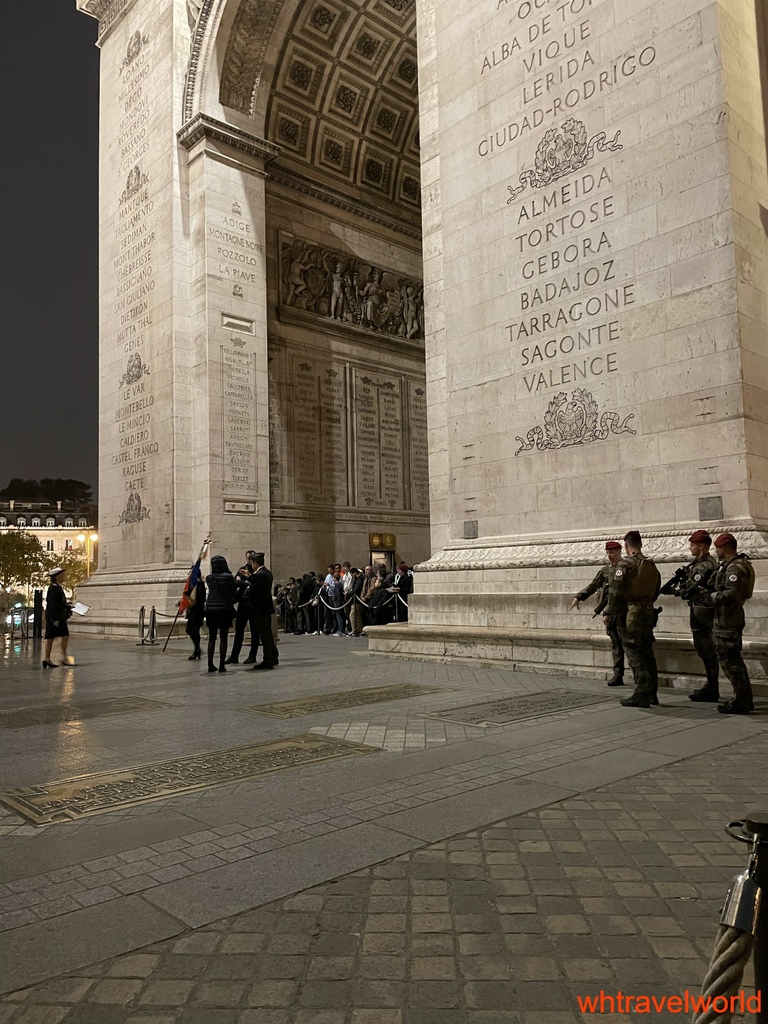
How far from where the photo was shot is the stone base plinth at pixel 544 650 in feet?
26.2

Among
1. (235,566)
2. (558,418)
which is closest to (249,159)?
(235,566)

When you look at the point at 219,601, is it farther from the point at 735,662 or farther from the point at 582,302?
the point at 735,662

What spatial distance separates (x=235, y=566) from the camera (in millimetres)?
18656

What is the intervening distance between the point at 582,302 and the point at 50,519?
111 metres

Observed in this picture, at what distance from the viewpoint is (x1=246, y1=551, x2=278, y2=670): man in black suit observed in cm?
1092

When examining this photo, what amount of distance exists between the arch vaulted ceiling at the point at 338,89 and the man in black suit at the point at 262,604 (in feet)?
48.4

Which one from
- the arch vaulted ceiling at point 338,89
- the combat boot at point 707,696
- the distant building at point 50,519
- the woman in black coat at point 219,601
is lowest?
the combat boot at point 707,696

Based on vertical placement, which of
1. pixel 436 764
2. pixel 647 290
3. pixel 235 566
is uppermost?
pixel 647 290

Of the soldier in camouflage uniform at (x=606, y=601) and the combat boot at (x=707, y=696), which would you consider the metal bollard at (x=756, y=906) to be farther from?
the soldier in camouflage uniform at (x=606, y=601)

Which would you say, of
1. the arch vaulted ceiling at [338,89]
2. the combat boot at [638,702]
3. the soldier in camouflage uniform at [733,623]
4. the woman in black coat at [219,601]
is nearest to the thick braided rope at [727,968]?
the soldier in camouflage uniform at [733,623]

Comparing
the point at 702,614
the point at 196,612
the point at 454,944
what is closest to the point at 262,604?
the point at 196,612

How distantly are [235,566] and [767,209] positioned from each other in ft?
43.8

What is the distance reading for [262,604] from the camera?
1109 cm

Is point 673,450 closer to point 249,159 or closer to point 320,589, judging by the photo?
point 320,589
